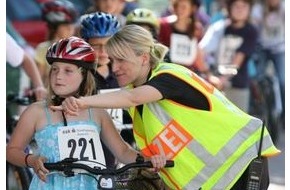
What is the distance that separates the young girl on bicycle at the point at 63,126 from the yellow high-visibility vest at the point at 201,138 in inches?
13.4

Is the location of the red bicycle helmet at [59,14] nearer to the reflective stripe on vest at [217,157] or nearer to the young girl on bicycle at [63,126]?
the young girl on bicycle at [63,126]

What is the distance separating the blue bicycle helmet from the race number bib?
142cm

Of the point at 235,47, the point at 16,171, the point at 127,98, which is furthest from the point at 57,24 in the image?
the point at 127,98

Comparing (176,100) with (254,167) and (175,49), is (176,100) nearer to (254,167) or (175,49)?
(254,167)

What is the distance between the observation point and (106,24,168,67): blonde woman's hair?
4969 mm

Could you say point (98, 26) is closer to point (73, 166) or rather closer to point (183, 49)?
point (73, 166)

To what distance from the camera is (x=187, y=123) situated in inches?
195

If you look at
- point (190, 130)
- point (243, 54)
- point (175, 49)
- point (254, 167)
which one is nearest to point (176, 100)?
point (190, 130)

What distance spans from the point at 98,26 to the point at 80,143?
154cm

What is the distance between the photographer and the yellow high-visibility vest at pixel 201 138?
4.95m

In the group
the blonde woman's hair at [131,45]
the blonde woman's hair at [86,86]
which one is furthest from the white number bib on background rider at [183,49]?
the blonde woman's hair at [131,45]

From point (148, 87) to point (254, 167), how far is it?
2.17 ft

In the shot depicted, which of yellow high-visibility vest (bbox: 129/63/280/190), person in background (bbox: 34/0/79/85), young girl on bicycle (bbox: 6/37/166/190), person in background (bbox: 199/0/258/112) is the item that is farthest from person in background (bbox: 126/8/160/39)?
person in background (bbox: 199/0/258/112)

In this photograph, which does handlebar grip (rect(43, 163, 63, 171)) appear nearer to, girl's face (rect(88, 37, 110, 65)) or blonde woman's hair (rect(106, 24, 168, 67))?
blonde woman's hair (rect(106, 24, 168, 67))
